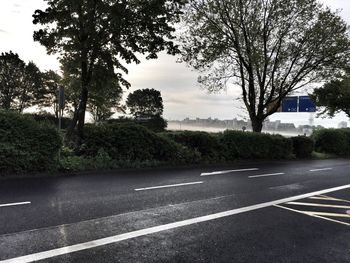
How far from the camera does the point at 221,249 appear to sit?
4.96 m

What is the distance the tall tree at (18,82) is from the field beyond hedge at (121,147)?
38695mm

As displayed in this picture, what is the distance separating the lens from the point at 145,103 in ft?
211

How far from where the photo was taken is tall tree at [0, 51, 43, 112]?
48188 mm

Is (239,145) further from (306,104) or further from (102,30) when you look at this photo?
(306,104)

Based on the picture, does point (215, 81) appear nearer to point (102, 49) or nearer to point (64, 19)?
point (102, 49)

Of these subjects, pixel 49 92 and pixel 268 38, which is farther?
pixel 49 92

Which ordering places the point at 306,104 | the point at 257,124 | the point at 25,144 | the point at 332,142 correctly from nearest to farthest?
the point at 25,144, the point at 257,124, the point at 332,142, the point at 306,104

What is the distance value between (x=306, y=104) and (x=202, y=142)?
16.9 meters

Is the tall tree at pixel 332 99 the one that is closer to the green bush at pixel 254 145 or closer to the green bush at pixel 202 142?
the green bush at pixel 254 145

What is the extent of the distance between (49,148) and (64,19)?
6947mm

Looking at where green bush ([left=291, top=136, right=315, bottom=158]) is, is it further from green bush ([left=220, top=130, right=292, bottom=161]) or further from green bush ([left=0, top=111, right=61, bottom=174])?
green bush ([left=0, top=111, right=61, bottom=174])

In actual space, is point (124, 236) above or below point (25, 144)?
below

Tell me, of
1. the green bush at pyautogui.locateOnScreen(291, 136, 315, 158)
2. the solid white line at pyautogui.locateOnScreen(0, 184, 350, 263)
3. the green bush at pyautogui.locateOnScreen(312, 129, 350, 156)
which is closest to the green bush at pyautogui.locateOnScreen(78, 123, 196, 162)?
the solid white line at pyautogui.locateOnScreen(0, 184, 350, 263)

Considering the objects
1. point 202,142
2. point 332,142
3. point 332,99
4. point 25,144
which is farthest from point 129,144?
point 332,99
